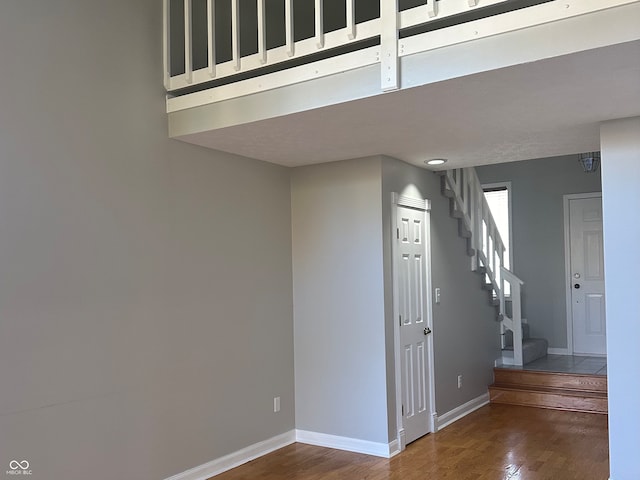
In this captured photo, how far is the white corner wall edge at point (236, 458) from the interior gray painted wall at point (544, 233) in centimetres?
416

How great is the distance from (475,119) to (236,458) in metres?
2.83

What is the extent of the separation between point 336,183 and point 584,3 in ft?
8.32

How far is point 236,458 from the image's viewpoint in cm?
424

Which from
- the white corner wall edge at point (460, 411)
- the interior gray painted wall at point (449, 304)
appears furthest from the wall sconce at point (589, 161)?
the white corner wall edge at point (460, 411)

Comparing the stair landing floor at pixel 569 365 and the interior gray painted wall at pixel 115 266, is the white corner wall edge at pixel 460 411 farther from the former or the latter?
the interior gray painted wall at pixel 115 266

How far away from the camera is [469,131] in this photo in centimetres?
377

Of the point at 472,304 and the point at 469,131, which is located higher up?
the point at 469,131

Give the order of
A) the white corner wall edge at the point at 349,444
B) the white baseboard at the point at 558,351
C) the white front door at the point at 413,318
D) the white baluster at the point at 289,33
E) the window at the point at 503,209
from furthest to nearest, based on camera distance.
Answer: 1. the window at the point at 503,209
2. the white baseboard at the point at 558,351
3. the white front door at the point at 413,318
4. the white corner wall edge at the point at 349,444
5. the white baluster at the point at 289,33

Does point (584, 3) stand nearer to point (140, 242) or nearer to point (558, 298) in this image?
point (140, 242)

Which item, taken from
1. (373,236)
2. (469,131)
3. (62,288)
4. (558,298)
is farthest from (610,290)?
(558,298)

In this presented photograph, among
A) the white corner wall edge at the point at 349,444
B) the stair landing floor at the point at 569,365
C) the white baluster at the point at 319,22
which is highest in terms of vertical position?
the white baluster at the point at 319,22

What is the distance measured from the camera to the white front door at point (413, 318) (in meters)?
4.71

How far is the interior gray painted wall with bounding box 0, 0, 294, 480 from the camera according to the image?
3016mm

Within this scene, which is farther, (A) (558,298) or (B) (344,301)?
(A) (558,298)
